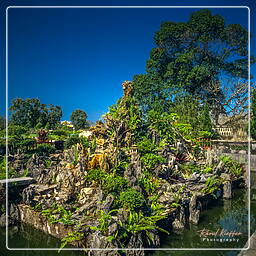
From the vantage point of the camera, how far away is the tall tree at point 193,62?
23.4 meters

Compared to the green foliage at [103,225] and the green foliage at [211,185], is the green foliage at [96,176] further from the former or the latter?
the green foliage at [211,185]

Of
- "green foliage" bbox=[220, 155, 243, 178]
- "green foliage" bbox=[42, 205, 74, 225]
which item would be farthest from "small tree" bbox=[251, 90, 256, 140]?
"green foliage" bbox=[42, 205, 74, 225]

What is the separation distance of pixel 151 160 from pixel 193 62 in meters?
19.0

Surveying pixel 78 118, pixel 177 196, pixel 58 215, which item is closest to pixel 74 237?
pixel 58 215

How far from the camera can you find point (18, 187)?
295 inches

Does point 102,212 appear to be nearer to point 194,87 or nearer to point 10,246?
point 10,246

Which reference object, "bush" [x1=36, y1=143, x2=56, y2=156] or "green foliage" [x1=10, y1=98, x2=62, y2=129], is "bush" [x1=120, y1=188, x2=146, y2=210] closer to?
"bush" [x1=36, y1=143, x2=56, y2=156]

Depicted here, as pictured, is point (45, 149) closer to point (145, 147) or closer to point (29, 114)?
point (145, 147)

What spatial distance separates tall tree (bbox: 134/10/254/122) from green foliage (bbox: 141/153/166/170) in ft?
49.0

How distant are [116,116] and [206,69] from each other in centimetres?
1722

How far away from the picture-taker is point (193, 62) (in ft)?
81.3

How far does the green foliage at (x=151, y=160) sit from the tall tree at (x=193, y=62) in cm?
1494

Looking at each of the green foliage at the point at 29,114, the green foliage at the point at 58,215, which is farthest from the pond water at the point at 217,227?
the green foliage at the point at 29,114

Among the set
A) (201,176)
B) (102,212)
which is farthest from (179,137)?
(102,212)
